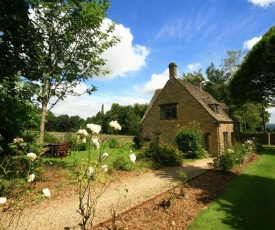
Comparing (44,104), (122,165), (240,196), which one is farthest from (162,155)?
(44,104)

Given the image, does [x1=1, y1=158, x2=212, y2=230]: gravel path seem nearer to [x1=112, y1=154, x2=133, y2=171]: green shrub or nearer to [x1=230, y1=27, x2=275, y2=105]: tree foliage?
[x1=112, y1=154, x2=133, y2=171]: green shrub

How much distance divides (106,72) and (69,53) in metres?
2.30

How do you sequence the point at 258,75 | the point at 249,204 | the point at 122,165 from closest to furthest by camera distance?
the point at 249,204 < the point at 122,165 < the point at 258,75

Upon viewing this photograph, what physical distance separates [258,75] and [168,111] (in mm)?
11247

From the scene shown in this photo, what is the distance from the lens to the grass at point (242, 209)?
6.01 m

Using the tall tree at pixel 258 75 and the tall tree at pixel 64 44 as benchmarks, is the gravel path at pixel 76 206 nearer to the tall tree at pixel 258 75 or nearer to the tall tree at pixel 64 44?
the tall tree at pixel 64 44

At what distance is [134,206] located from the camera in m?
6.84

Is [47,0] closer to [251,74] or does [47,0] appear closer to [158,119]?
[158,119]

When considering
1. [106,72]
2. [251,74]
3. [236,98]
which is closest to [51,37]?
[106,72]

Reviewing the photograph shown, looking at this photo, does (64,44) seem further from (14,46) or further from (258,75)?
(258,75)

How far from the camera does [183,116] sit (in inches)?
902

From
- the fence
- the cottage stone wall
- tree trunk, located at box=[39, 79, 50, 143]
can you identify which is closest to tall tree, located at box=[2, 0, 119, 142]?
tree trunk, located at box=[39, 79, 50, 143]

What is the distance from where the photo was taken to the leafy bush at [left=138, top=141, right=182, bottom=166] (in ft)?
48.9

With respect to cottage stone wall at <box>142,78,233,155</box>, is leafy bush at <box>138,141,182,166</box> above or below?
below
